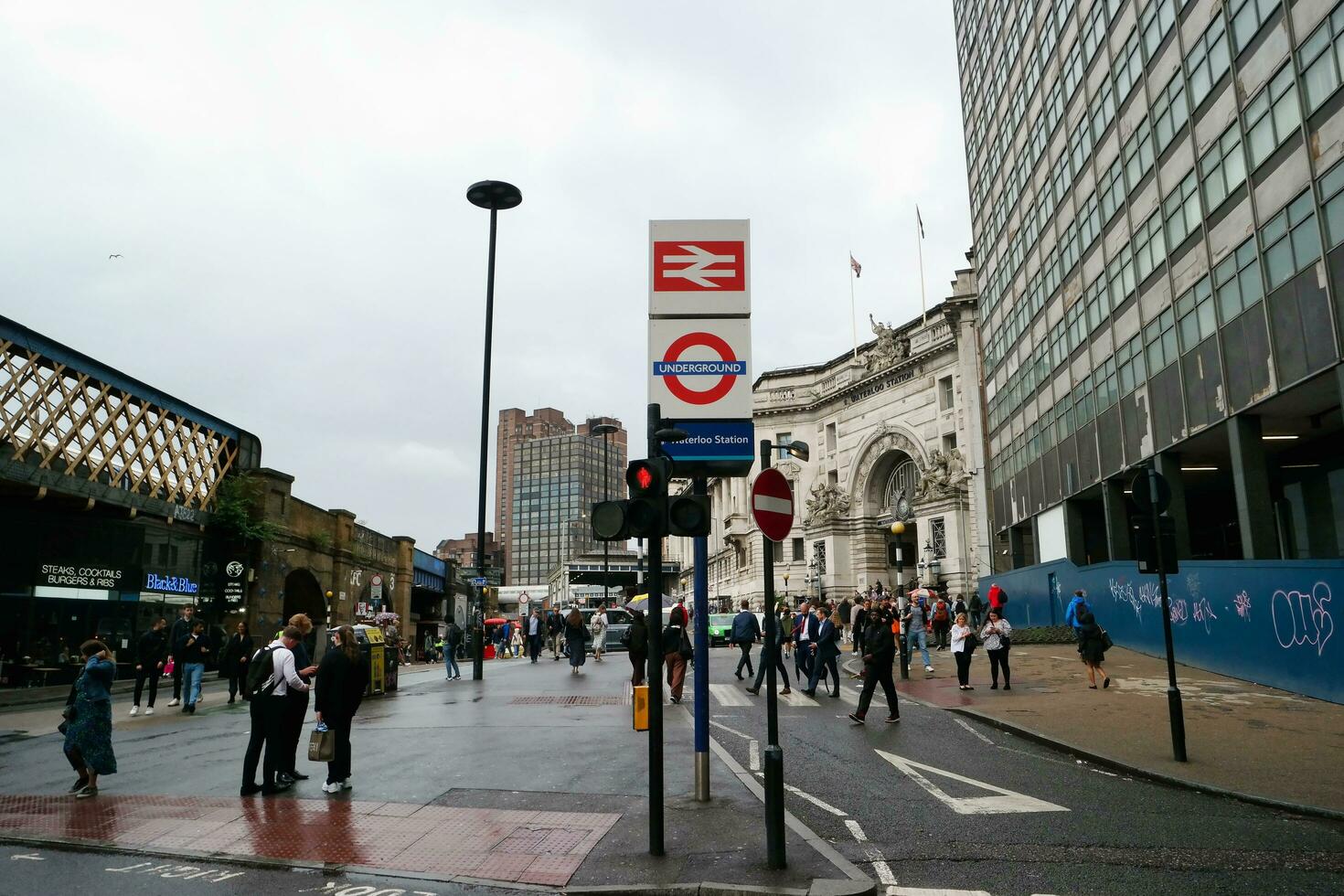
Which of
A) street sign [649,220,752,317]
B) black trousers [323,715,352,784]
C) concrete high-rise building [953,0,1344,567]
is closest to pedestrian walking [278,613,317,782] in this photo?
black trousers [323,715,352,784]

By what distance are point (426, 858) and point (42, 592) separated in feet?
60.5

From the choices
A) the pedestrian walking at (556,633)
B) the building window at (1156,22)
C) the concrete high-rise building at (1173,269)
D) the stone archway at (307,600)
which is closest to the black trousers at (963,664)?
the concrete high-rise building at (1173,269)

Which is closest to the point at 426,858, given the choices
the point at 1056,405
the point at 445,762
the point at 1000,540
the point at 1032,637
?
the point at 445,762

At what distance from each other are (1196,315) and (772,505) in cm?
2020

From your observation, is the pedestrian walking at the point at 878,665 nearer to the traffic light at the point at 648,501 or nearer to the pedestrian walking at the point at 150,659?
the traffic light at the point at 648,501

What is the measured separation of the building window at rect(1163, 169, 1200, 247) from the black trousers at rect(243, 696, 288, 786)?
23171mm

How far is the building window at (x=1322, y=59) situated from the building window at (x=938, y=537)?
44.7m

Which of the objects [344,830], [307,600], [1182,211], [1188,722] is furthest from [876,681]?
[307,600]

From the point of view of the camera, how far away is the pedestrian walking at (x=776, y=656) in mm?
7317

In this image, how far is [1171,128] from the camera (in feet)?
78.7

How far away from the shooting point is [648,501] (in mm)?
6777

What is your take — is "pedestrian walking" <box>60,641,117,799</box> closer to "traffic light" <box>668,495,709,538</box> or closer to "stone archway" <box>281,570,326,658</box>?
"traffic light" <box>668,495,709,538</box>

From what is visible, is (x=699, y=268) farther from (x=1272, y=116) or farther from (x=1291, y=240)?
(x=1272, y=116)

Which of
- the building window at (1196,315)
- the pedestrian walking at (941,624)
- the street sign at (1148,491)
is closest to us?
the street sign at (1148,491)
